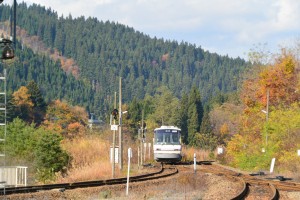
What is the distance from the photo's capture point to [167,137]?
4694 centimetres

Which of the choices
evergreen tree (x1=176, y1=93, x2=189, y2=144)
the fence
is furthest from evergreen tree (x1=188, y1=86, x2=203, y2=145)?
the fence

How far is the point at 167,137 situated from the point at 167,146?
0.75m

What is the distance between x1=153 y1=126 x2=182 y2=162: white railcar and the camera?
153 ft

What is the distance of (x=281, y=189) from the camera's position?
2381 cm

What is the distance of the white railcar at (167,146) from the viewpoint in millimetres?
46625

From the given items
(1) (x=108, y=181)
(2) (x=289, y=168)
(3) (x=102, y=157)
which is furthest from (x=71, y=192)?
(3) (x=102, y=157)

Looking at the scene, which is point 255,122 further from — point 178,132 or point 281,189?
point 281,189

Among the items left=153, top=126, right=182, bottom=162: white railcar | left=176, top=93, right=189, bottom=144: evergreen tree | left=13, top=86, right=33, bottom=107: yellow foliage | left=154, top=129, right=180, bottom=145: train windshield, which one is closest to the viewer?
left=153, top=126, right=182, bottom=162: white railcar

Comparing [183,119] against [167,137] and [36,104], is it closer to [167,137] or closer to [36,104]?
[36,104]

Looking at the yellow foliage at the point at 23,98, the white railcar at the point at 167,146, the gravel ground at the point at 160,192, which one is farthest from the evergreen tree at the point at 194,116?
the gravel ground at the point at 160,192

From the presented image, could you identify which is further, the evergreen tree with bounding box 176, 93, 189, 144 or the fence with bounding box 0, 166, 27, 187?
the evergreen tree with bounding box 176, 93, 189, 144

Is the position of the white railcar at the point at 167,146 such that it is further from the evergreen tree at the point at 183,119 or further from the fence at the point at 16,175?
the evergreen tree at the point at 183,119

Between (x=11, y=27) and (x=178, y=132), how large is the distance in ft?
103

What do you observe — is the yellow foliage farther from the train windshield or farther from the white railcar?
the white railcar
